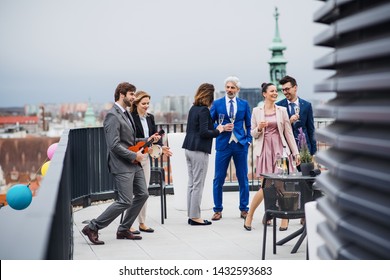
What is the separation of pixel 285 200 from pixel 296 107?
5.60 feet

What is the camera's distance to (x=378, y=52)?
46.6 inches

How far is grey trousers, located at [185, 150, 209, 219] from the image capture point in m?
7.13

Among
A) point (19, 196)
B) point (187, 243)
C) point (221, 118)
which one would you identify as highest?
point (221, 118)

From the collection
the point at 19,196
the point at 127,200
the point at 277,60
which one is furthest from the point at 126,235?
the point at 277,60

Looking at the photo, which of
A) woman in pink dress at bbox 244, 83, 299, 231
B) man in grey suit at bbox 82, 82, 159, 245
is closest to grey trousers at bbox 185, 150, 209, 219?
woman in pink dress at bbox 244, 83, 299, 231

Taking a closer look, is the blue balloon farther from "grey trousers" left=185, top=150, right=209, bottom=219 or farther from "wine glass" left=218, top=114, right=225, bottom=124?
"wine glass" left=218, top=114, right=225, bottom=124

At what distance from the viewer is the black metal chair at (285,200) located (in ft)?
18.0

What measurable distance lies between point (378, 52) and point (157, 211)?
24.0ft

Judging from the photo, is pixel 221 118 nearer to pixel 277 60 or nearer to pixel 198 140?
pixel 198 140

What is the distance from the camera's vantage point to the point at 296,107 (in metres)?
7.19

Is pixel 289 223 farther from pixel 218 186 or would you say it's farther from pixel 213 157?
pixel 213 157

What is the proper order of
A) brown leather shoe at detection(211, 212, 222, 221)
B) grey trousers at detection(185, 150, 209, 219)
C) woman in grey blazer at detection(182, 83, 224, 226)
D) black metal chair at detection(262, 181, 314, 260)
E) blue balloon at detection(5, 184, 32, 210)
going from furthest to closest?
brown leather shoe at detection(211, 212, 222, 221) < grey trousers at detection(185, 150, 209, 219) < woman in grey blazer at detection(182, 83, 224, 226) < blue balloon at detection(5, 184, 32, 210) < black metal chair at detection(262, 181, 314, 260)
